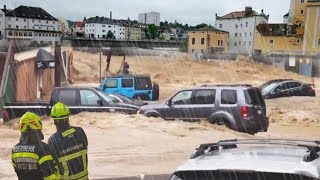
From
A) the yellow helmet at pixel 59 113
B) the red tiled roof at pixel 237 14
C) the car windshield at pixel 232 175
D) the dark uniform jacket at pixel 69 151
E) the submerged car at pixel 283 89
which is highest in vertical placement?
the red tiled roof at pixel 237 14

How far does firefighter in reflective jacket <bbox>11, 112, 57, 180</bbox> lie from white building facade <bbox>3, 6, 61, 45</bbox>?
9482 centimetres

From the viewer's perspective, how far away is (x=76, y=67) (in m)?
43.9

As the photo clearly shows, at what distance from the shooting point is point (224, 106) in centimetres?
1323

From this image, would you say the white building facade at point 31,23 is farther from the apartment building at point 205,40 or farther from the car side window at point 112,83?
the car side window at point 112,83

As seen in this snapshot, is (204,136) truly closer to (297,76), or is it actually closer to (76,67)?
(76,67)

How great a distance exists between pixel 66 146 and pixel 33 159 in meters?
0.50

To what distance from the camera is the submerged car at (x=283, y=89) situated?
959 inches

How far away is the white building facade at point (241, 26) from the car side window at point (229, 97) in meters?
77.3

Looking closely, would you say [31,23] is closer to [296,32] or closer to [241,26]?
[241,26]

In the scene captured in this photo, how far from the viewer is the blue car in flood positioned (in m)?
22.6

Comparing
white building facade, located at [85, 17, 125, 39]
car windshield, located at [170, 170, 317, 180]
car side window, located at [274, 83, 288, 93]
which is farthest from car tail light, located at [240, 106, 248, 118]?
white building facade, located at [85, 17, 125, 39]

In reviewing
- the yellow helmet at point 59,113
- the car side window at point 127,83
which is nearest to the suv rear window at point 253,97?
the yellow helmet at point 59,113

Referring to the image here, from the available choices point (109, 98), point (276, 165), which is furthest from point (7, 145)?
point (276, 165)

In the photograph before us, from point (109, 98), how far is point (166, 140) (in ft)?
9.39
